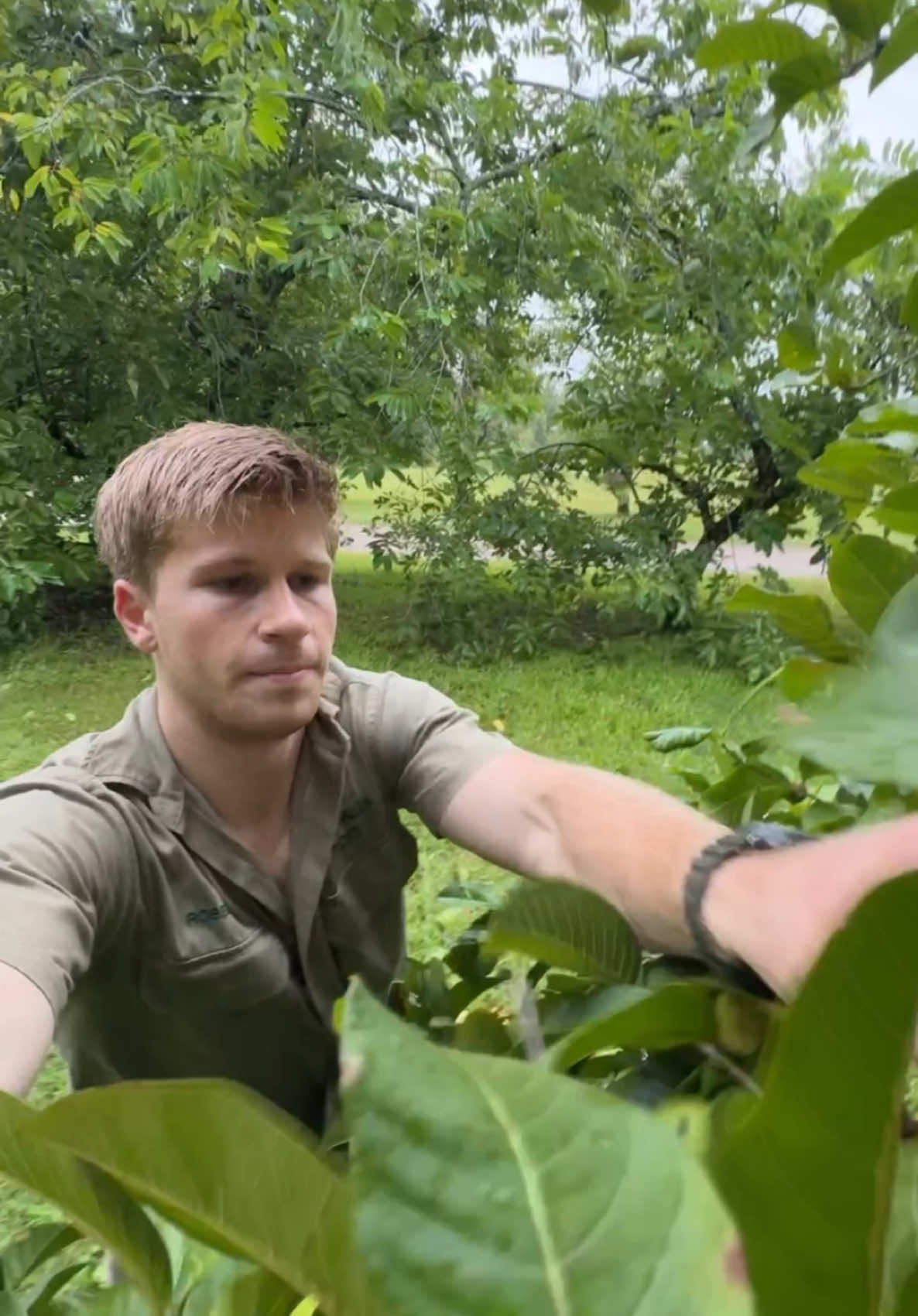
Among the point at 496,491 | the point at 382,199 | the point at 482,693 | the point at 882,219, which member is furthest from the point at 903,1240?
the point at 496,491

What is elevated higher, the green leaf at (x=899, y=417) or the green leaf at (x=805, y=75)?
the green leaf at (x=805, y=75)

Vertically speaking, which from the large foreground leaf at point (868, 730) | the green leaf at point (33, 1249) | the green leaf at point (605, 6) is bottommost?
the green leaf at point (33, 1249)

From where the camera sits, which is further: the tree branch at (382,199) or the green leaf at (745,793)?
the tree branch at (382,199)

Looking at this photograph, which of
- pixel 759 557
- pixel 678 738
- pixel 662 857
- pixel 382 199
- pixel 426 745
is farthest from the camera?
pixel 759 557

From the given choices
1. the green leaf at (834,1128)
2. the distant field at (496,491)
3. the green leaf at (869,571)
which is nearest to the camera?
the green leaf at (834,1128)

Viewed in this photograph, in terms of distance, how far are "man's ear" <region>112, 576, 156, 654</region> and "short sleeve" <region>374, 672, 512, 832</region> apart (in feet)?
0.79

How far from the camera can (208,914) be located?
966mm

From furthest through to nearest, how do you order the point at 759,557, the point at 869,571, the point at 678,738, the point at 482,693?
the point at 759,557 → the point at 482,693 → the point at 678,738 → the point at 869,571

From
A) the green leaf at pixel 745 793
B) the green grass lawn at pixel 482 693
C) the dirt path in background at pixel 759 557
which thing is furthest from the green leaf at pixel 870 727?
the dirt path in background at pixel 759 557

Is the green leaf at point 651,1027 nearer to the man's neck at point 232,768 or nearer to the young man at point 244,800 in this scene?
the young man at point 244,800

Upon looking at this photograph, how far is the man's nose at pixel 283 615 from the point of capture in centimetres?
99

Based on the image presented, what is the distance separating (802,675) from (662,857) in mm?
170

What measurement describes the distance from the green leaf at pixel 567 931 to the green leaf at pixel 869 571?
0.19m

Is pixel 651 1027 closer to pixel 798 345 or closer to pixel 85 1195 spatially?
pixel 85 1195
